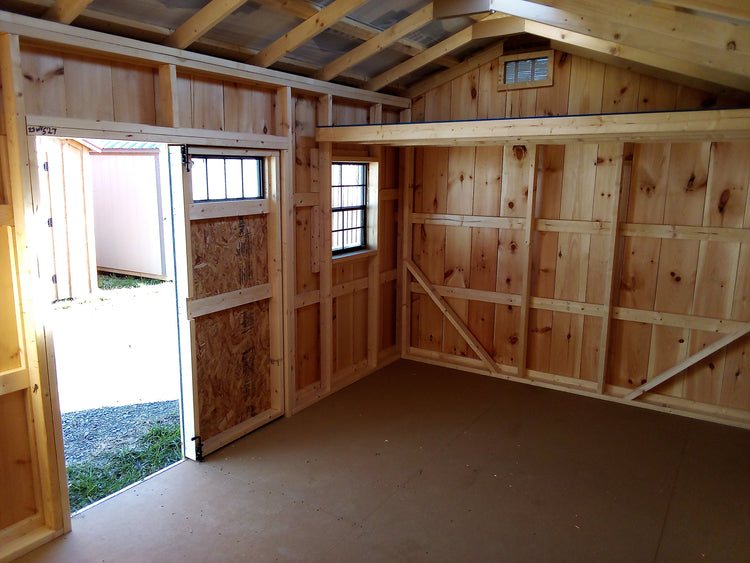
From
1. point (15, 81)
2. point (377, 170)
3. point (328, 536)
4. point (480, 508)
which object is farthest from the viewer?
point (377, 170)

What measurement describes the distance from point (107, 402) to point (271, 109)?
2.96 meters

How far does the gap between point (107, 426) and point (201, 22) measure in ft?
10.5

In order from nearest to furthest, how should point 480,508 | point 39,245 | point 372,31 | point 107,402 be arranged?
1. point 39,245
2. point 480,508
3. point 372,31
4. point 107,402

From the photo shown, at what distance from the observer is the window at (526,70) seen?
506 centimetres

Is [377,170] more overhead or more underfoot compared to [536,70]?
more underfoot

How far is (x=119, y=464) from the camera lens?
398 cm

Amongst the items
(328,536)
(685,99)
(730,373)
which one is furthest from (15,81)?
(730,373)

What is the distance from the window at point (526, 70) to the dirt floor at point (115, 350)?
3645mm

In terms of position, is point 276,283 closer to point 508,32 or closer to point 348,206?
point 348,206

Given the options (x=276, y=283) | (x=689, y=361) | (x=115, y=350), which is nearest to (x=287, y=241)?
(x=276, y=283)

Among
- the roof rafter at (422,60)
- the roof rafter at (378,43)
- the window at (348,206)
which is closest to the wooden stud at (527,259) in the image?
the roof rafter at (422,60)

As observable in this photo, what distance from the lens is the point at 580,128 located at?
3455 millimetres

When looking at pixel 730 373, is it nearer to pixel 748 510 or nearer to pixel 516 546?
pixel 748 510

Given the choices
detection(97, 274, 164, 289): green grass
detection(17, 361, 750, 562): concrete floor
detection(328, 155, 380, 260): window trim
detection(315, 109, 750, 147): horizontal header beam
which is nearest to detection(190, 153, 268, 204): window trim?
detection(315, 109, 750, 147): horizontal header beam
